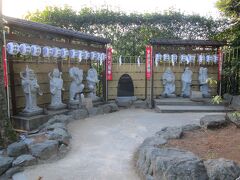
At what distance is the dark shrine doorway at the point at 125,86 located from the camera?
14375 millimetres

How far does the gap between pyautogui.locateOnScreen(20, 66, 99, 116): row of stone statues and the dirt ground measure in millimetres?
5060

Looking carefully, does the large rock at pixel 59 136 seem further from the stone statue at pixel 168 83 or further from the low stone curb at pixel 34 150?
the stone statue at pixel 168 83

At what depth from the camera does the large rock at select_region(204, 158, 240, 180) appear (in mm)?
Answer: 4113

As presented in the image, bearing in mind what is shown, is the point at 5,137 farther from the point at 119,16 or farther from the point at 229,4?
the point at 119,16

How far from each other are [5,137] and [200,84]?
10016mm

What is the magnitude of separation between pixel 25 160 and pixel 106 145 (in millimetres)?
2149

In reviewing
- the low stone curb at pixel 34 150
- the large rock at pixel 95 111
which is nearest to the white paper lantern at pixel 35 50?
the low stone curb at pixel 34 150

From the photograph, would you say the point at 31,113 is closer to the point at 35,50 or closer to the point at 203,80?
the point at 35,50

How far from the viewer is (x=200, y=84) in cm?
1423

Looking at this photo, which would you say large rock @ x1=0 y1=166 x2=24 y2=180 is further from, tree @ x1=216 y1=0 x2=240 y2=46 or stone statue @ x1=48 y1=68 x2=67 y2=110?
tree @ x1=216 y1=0 x2=240 y2=46

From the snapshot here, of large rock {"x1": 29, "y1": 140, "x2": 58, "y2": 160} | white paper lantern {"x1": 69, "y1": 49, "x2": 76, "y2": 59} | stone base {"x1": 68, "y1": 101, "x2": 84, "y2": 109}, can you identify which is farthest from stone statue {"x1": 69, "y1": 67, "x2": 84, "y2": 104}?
large rock {"x1": 29, "y1": 140, "x2": 58, "y2": 160}

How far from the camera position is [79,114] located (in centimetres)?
1070

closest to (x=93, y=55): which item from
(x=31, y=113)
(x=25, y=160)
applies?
(x=31, y=113)

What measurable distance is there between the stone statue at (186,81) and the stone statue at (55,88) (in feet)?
20.9
